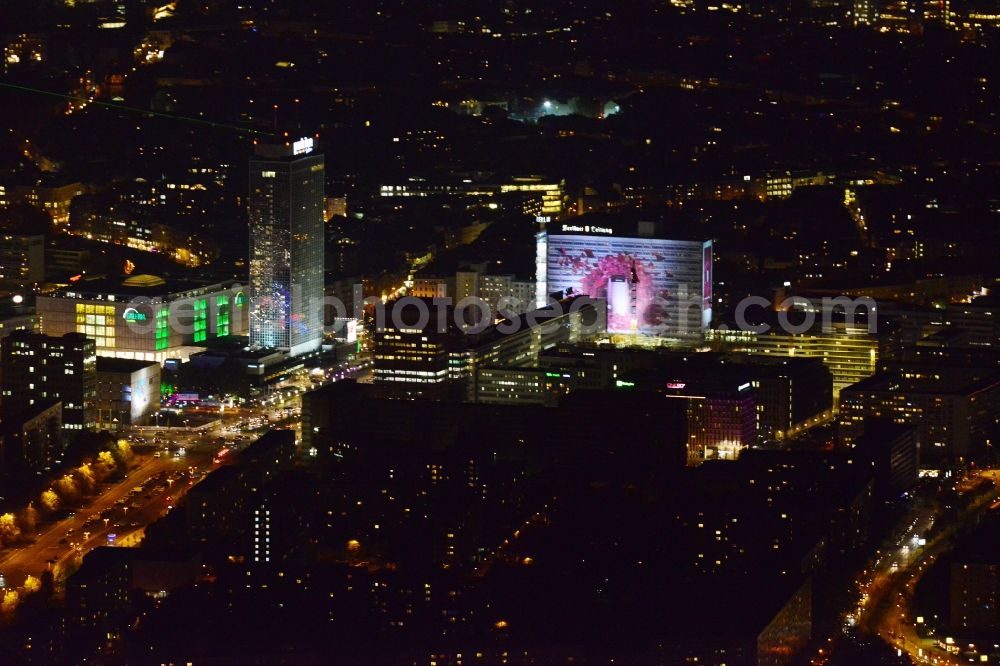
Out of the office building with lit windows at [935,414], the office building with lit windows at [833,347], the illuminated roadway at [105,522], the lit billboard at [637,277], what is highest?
the lit billboard at [637,277]

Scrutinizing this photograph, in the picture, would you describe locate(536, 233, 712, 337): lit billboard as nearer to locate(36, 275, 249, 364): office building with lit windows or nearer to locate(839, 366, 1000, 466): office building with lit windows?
locate(36, 275, 249, 364): office building with lit windows

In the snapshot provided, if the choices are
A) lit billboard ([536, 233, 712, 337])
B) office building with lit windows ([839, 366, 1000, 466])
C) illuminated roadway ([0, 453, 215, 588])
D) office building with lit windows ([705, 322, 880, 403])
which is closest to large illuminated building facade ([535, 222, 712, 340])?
lit billboard ([536, 233, 712, 337])

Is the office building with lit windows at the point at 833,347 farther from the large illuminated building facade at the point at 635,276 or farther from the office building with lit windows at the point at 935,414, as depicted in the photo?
the office building with lit windows at the point at 935,414

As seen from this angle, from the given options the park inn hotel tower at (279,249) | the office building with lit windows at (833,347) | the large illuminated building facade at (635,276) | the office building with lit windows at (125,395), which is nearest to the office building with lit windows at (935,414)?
the office building with lit windows at (833,347)

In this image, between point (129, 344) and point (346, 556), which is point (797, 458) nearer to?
point (346, 556)

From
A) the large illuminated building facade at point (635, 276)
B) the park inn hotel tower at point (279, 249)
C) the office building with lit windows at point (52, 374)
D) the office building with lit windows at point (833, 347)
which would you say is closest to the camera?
the office building with lit windows at point (52, 374)

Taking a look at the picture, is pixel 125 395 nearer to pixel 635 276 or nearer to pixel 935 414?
pixel 635 276

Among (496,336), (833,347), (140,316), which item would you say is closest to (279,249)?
(140,316)
